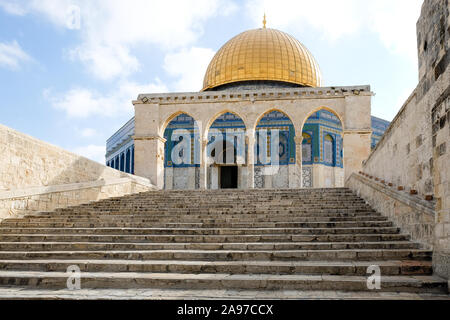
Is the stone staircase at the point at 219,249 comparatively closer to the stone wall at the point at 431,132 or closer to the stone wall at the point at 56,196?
the stone wall at the point at 56,196

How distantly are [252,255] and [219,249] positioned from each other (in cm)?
56

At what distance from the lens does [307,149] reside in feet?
64.6

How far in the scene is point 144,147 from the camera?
13.7 metres

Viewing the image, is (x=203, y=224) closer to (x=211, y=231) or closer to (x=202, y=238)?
(x=211, y=231)

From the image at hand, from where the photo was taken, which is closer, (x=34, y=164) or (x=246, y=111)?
(x=34, y=164)

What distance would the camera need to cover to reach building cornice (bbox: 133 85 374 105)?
13.2 m

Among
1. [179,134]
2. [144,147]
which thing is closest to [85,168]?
[144,147]

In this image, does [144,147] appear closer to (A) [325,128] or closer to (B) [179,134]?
(B) [179,134]

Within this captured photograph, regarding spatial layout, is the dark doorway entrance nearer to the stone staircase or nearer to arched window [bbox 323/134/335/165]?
arched window [bbox 323/134/335/165]

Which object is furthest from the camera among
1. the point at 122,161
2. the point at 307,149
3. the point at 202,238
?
the point at 122,161

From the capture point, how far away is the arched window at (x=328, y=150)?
19.8 meters

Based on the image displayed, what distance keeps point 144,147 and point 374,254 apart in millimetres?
9857

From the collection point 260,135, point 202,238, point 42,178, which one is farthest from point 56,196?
point 260,135
